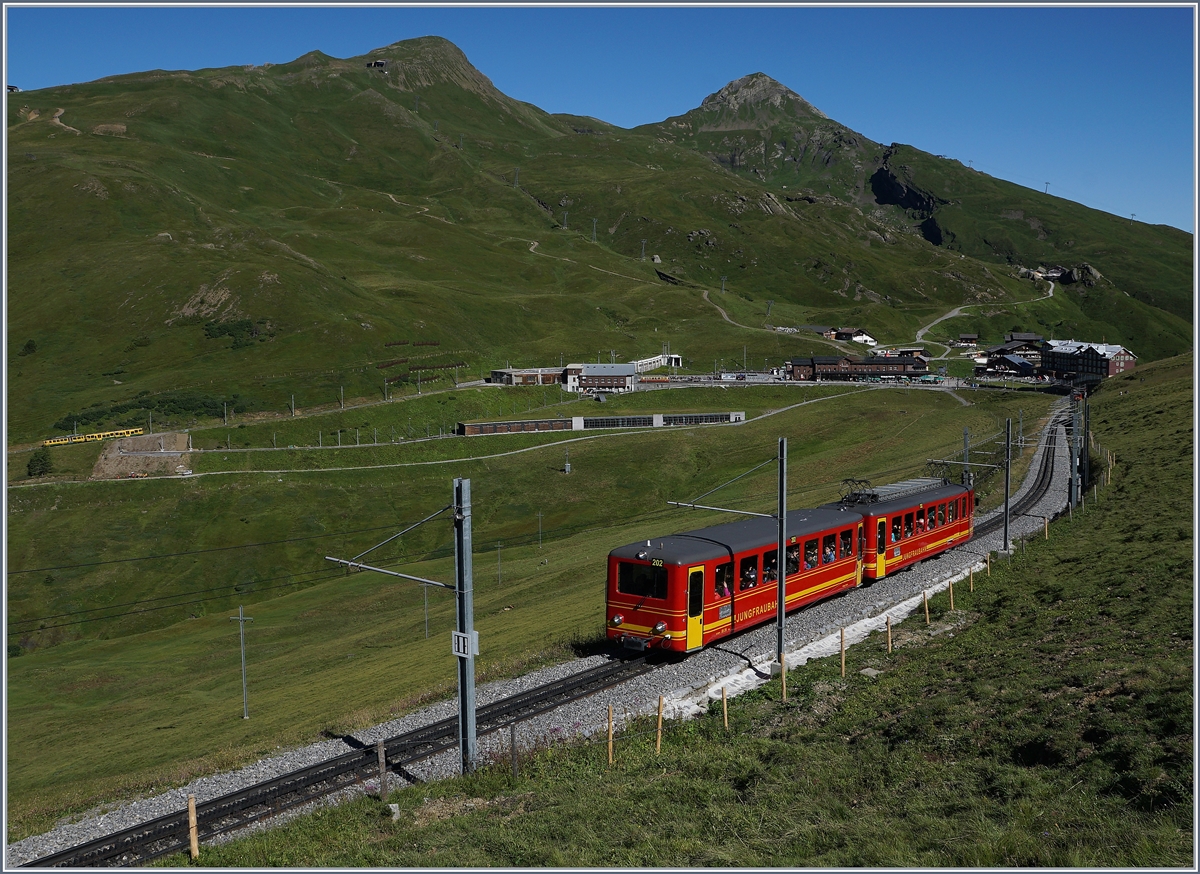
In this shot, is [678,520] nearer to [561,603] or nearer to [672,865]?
[561,603]

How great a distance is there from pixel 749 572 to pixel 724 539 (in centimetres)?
175

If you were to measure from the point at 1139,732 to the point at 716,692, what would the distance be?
529 inches

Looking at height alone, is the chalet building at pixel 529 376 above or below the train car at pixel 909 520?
above

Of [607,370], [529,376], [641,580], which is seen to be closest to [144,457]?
[529,376]

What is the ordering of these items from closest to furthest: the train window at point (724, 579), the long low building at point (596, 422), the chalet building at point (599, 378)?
1. the train window at point (724, 579)
2. the long low building at point (596, 422)
3. the chalet building at point (599, 378)

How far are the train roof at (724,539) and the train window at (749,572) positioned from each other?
54cm

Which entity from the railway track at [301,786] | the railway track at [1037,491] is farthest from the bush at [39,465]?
the railway track at [1037,491]

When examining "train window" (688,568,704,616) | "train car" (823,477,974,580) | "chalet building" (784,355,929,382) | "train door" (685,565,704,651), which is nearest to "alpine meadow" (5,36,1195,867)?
"train door" (685,565,704,651)

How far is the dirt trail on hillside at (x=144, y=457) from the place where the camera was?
123m

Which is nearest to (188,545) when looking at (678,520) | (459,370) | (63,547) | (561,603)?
(63,547)

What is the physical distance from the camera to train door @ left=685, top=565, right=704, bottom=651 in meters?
30.6

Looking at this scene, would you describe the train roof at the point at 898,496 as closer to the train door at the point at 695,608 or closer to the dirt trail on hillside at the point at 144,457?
the train door at the point at 695,608

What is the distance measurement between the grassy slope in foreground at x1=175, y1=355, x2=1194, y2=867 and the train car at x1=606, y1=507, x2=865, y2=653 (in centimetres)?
437

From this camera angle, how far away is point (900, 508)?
44312mm
